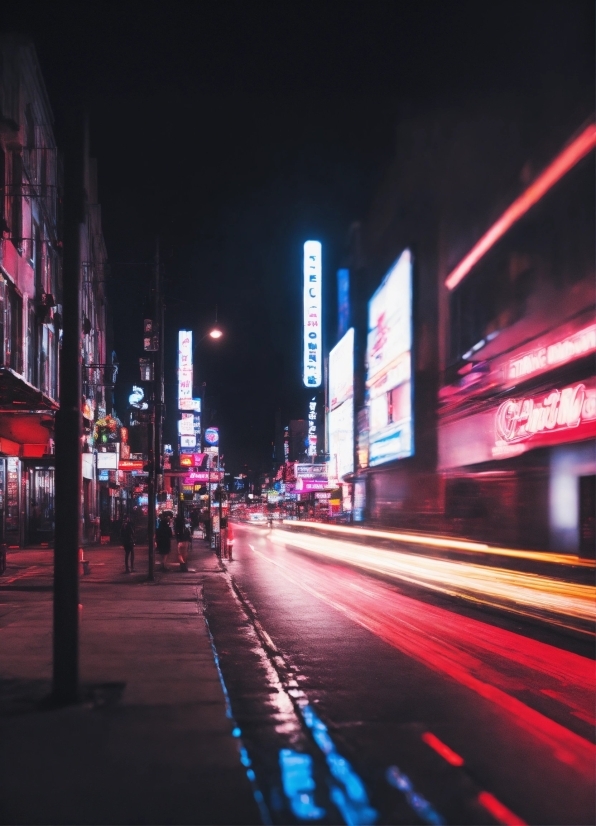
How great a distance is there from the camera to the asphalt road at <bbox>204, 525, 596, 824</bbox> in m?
5.48

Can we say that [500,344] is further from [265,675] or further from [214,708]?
[214,708]

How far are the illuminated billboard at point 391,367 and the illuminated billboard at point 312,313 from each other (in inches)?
603

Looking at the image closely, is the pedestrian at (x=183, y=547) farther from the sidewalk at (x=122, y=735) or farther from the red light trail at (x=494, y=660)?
the sidewalk at (x=122, y=735)

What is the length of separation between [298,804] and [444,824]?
986mm

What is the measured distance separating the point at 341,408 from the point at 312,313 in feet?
28.6

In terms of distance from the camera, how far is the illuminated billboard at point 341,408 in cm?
6278

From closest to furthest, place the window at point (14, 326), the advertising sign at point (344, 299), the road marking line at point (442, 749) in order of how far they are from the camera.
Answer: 1. the road marking line at point (442, 749)
2. the window at point (14, 326)
3. the advertising sign at point (344, 299)

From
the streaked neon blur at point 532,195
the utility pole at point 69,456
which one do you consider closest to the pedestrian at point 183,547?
the streaked neon blur at point 532,195

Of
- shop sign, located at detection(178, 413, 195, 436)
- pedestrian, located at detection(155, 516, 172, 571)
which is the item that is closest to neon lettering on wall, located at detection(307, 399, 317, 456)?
shop sign, located at detection(178, 413, 195, 436)

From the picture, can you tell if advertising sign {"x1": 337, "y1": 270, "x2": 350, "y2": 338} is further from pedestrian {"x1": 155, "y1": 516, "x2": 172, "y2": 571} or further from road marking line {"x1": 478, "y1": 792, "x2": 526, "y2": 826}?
road marking line {"x1": 478, "y1": 792, "x2": 526, "y2": 826}

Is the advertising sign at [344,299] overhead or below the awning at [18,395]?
overhead

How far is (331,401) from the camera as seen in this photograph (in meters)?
73.4

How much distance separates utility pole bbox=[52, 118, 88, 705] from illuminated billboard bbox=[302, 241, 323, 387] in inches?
2310

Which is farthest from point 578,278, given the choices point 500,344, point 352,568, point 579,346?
point 352,568
